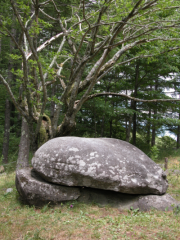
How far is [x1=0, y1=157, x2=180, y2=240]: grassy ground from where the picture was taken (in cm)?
350

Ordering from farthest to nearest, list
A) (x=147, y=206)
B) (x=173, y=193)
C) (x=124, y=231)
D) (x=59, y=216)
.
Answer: (x=173, y=193) < (x=147, y=206) < (x=59, y=216) < (x=124, y=231)

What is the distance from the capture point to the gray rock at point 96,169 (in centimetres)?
476

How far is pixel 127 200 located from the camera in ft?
16.5

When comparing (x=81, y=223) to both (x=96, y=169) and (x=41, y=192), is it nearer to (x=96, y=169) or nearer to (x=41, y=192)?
(x=96, y=169)

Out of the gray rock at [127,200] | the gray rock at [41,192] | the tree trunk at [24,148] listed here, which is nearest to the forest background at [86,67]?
the tree trunk at [24,148]

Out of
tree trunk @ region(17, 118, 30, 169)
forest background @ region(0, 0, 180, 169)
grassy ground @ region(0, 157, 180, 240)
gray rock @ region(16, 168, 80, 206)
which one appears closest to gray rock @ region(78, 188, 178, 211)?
grassy ground @ region(0, 157, 180, 240)

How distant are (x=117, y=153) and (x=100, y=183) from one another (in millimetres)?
968

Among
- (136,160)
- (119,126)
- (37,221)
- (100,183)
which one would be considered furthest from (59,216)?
(119,126)

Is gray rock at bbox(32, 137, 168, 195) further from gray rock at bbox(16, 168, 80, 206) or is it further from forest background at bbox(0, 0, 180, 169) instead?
forest background at bbox(0, 0, 180, 169)

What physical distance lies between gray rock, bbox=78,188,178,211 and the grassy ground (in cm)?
19

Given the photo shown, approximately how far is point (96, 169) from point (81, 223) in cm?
127

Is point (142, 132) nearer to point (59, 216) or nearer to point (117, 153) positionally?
point (117, 153)

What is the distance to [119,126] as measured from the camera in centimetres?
1473

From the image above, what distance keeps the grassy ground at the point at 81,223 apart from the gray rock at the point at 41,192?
0.19 meters
